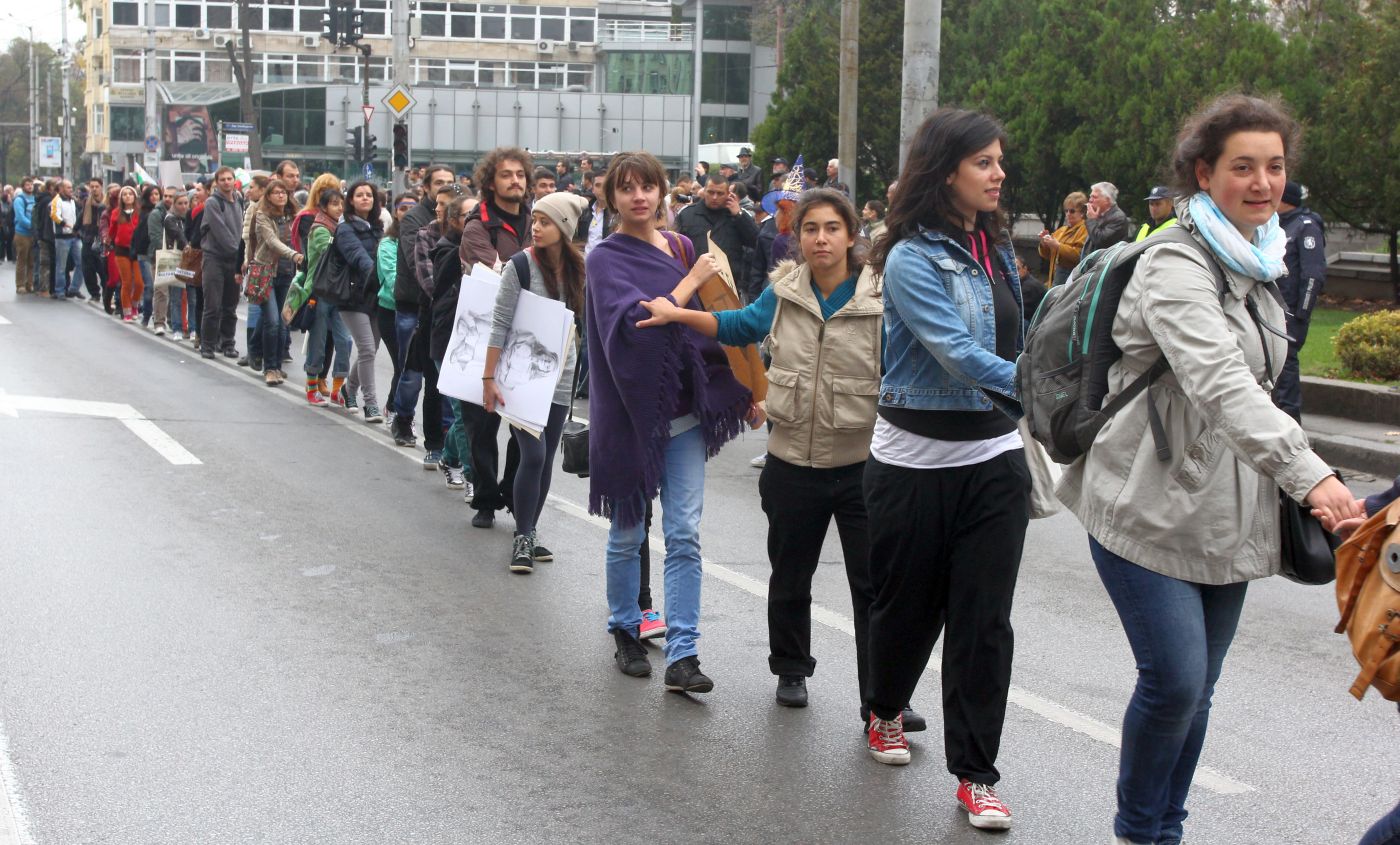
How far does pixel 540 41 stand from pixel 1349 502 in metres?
95.6

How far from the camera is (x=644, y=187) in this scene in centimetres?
579

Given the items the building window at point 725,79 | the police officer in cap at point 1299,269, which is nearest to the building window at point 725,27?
the building window at point 725,79

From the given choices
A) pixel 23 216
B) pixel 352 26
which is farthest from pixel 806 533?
pixel 352 26

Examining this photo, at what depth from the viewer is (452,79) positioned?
9650 cm

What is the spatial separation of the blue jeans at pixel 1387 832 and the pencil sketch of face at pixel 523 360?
456 centimetres

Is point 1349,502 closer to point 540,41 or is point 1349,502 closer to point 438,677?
point 438,677

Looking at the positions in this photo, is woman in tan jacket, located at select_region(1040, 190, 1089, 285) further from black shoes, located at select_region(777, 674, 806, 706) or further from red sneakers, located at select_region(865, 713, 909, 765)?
red sneakers, located at select_region(865, 713, 909, 765)

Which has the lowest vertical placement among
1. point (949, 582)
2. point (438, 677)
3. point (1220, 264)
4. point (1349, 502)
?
point (438, 677)

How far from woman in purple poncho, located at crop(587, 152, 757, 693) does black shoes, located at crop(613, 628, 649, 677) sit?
0.88 feet

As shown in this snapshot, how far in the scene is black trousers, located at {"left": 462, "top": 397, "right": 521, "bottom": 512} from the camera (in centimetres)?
865

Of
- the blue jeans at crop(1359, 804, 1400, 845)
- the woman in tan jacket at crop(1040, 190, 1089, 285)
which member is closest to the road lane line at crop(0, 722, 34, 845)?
the blue jeans at crop(1359, 804, 1400, 845)

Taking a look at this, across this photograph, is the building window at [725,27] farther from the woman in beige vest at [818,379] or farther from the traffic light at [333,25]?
the woman in beige vest at [818,379]

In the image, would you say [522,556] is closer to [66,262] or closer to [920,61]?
[920,61]

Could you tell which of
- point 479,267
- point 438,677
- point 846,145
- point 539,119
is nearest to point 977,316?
point 438,677
